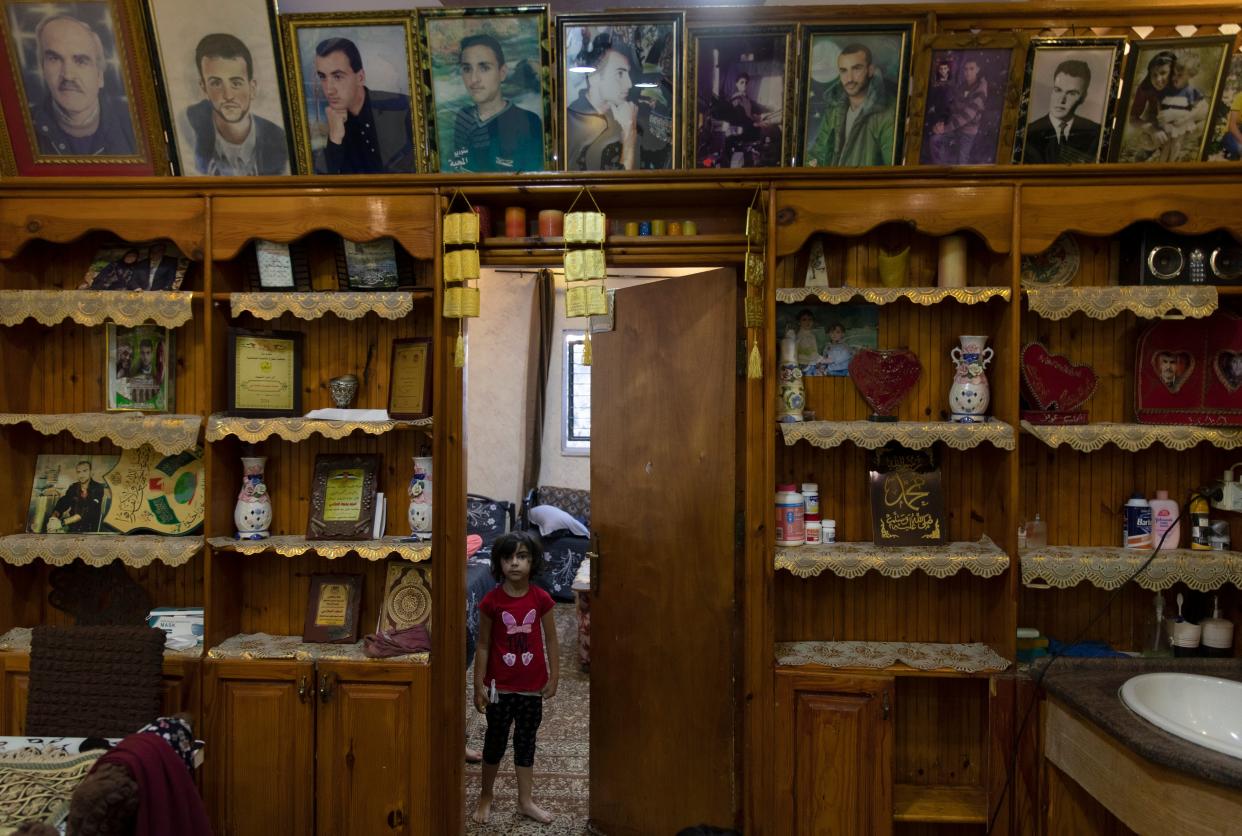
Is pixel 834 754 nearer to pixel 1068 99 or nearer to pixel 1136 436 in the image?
pixel 1136 436

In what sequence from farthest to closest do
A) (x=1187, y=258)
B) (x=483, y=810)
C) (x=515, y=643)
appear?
1. (x=483, y=810)
2. (x=515, y=643)
3. (x=1187, y=258)

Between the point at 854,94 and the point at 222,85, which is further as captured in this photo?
the point at 222,85

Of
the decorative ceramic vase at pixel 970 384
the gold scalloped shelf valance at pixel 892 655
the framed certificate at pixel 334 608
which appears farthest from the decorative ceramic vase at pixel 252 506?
the decorative ceramic vase at pixel 970 384

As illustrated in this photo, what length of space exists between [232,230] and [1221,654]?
11.5ft

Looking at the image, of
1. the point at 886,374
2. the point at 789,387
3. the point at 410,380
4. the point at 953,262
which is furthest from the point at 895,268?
the point at 410,380

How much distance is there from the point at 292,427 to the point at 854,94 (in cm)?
209

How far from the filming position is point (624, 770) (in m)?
3.07

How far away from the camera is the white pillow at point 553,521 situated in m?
6.40

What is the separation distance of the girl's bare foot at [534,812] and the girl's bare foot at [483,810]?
0.40 feet

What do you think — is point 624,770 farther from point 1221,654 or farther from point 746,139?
point 746,139

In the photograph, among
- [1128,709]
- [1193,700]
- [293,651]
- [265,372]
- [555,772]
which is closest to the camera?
[1128,709]

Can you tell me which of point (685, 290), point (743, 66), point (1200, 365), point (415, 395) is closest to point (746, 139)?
point (743, 66)

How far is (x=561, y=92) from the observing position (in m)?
2.68

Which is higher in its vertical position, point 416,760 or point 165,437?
point 165,437
